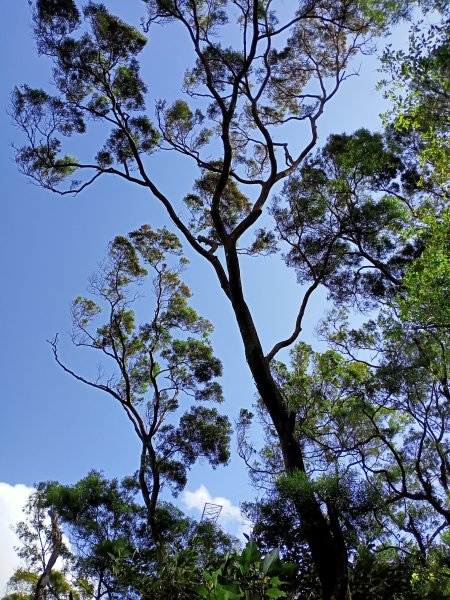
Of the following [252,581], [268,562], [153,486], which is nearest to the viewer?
[268,562]

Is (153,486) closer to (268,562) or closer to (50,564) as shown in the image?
(50,564)

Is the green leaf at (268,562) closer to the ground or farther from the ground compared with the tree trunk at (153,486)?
closer to the ground

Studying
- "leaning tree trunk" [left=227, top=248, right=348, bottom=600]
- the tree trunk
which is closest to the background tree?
the tree trunk

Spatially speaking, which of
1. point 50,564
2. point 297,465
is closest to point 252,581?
point 297,465

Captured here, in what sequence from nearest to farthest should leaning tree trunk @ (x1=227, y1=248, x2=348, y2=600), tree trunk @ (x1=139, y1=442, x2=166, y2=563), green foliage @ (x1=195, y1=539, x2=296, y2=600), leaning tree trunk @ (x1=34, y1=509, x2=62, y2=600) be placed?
1. green foliage @ (x1=195, y1=539, x2=296, y2=600)
2. leaning tree trunk @ (x1=227, y1=248, x2=348, y2=600)
3. leaning tree trunk @ (x1=34, y1=509, x2=62, y2=600)
4. tree trunk @ (x1=139, y1=442, x2=166, y2=563)

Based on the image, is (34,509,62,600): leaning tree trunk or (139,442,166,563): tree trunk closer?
(34,509,62,600): leaning tree trunk

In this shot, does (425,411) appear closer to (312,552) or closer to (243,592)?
(312,552)

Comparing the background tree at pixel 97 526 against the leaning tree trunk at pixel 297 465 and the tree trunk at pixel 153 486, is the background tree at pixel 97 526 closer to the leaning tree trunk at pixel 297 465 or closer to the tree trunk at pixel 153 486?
the tree trunk at pixel 153 486

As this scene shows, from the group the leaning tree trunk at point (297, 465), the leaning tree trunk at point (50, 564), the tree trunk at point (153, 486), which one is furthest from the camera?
the tree trunk at point (153, 486)

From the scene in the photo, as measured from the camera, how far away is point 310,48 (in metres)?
9.67

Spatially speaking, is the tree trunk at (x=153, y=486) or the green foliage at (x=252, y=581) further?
the tree trunk at (x=153, y=486)

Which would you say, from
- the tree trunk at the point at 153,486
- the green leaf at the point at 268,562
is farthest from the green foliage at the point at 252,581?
the tree trunk at the point at 153,486

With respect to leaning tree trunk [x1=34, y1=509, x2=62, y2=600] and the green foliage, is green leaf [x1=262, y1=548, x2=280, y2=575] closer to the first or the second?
the green foliage

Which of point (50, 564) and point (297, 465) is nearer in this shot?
point (297, 465)
